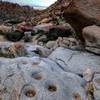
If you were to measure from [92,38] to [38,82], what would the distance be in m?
1.61

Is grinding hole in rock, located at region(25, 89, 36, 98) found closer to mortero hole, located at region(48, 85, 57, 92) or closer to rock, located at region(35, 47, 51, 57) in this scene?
mortero hole, located at region(48, 85, 57, 92)

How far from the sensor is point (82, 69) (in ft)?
14.1

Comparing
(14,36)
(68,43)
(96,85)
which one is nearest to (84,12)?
(68,43)

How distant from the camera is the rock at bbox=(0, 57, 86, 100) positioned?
3568 mm

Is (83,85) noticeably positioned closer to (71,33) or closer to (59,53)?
(59,53)

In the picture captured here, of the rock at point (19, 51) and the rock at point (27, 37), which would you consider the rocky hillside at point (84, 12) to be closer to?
the rock at point (19, 51)

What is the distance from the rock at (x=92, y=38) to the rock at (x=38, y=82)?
0.99 m

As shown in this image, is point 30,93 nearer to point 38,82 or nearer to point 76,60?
point 38,82

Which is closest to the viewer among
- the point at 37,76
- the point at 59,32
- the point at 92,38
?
the point at 37,76

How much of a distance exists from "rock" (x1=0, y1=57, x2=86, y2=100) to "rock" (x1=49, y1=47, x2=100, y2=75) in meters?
0.30

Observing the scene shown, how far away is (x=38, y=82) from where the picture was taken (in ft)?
Answer: 12.2

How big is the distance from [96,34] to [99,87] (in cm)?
135

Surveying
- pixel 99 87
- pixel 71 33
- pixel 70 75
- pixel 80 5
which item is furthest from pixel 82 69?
pixel 71 33

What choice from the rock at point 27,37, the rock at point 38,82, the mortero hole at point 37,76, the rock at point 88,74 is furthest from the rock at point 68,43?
the mortero hole at point 37,76
